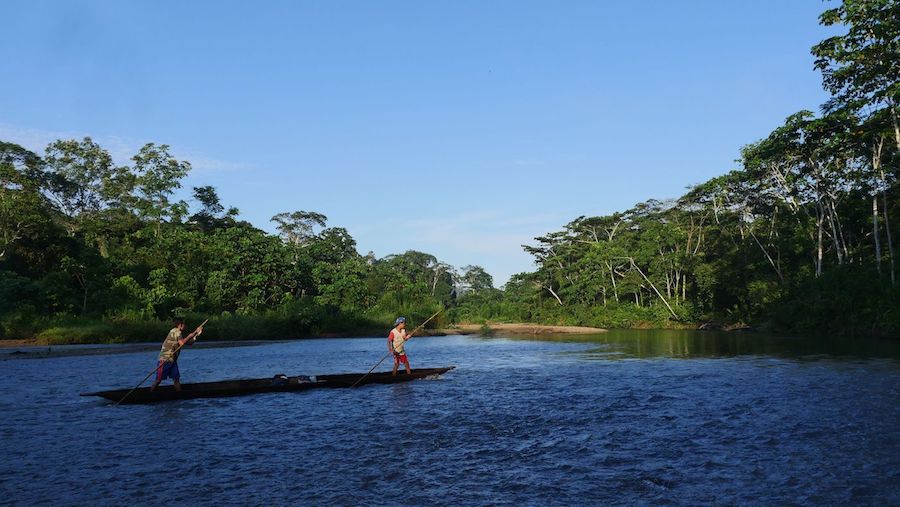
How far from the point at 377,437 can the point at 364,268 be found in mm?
56060

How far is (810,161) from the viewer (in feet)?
129

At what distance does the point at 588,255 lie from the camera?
7081cm

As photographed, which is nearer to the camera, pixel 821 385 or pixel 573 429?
pixel 573 429

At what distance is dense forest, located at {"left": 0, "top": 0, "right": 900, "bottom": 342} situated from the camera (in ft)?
117

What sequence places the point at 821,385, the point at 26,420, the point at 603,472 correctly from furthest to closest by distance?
the point at 821,385 < the point at 26,420 < the point at 603,472

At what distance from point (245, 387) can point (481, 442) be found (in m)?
9.08

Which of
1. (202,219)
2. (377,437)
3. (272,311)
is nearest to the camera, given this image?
(377,437)

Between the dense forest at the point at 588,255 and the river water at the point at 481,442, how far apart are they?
18743 mm

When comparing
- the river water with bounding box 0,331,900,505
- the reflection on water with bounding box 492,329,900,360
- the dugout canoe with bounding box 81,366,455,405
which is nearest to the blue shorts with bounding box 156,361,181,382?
the dugout canoe with bounding box 81,366,455,405

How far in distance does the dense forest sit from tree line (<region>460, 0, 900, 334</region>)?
144 millimetres

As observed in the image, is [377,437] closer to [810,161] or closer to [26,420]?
[26,420]

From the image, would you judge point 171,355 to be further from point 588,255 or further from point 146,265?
point 588,255

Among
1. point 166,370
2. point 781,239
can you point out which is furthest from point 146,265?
point 781,239

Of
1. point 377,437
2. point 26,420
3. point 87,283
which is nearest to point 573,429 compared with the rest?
point 377,437
